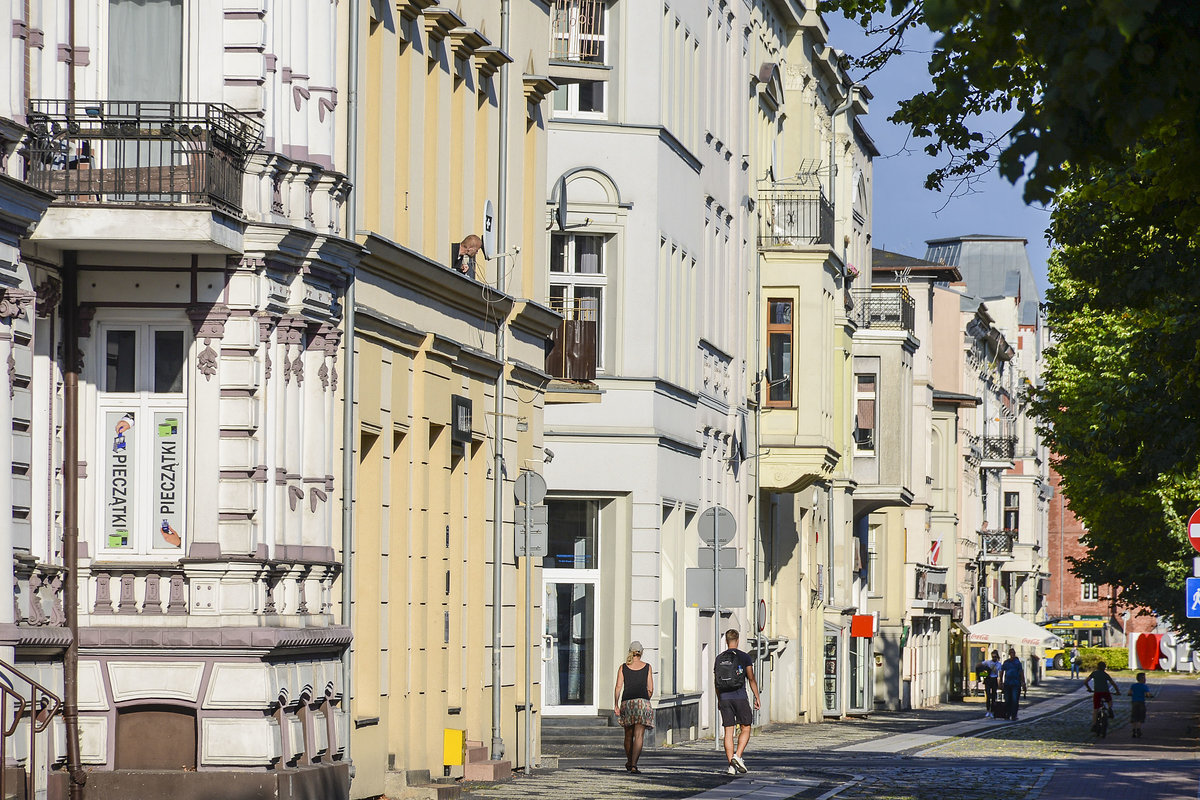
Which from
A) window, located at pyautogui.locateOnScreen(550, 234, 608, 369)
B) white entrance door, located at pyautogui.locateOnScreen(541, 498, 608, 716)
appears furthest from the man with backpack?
window, located at pyautogui.locateOnScreen(550, 234, 608, 369)

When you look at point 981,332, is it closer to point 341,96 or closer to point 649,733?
point 649,733

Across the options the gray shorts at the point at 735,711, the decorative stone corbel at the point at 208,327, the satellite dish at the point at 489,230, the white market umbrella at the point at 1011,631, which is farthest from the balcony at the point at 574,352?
the white market umbrella at the point at 1011,631

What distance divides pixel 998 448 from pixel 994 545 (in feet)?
14.3

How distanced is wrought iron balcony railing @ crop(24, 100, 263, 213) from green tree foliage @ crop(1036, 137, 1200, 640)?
6.39 metres

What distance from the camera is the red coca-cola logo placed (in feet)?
400

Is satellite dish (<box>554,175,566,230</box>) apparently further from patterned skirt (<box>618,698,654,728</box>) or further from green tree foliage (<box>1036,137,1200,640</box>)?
patterned skirt (<box>618,698,654,728</box>)

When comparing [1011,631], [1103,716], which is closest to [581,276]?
[1103,716]

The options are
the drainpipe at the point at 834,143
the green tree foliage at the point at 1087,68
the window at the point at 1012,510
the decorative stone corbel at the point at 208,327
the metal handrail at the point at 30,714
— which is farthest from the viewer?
the window at the point at 1012,510

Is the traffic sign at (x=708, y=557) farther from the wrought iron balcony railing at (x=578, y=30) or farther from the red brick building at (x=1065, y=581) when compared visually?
the red brick building at (x=1065, y=581)

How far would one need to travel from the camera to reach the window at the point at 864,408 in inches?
2292

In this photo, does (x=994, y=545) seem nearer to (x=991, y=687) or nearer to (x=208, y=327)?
(x=991, y=687)

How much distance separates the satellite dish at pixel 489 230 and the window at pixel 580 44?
26.3ft

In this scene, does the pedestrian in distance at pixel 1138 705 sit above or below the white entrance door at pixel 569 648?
below

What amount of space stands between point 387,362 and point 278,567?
373 centimetres
